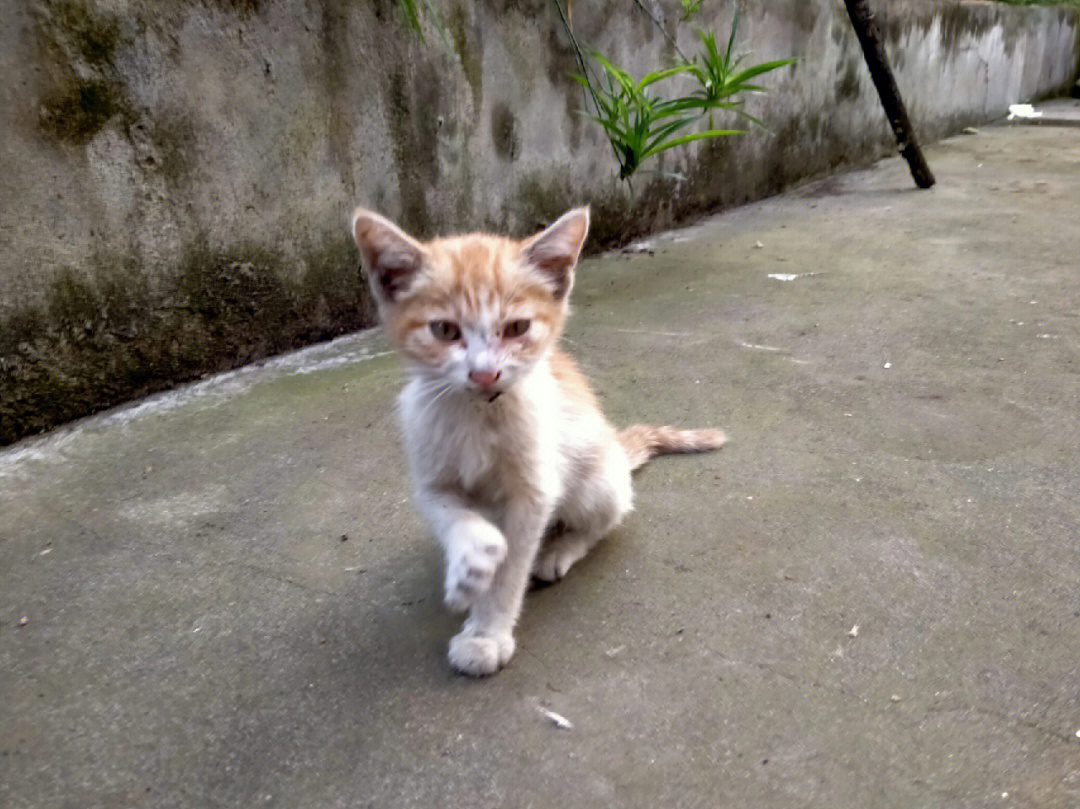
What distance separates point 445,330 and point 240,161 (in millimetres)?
1619

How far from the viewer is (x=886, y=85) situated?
5414 millimetres

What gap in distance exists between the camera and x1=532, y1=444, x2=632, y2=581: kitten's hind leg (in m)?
1.97

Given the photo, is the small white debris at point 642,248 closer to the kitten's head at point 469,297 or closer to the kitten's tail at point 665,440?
the kitten's tail at point 665,440

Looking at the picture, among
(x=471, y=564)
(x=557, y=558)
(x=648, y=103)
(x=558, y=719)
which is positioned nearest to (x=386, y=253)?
(x=471, y=564)

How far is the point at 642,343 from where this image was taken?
331 cm

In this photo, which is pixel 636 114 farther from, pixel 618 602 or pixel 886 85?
pixel 618 602

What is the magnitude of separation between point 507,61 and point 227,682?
2992 mm

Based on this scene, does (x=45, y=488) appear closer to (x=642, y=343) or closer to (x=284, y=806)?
(x=284, y=806)

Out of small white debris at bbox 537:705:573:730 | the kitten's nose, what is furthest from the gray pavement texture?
the kitten's nose

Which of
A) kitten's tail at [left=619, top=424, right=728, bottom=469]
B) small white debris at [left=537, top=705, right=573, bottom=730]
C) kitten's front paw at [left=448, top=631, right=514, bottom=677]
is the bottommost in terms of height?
small white debris at [left=537, top=705, right=573, bottom=730]

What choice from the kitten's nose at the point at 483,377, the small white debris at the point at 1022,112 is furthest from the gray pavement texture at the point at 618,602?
the small white debris at the point at 1022,112

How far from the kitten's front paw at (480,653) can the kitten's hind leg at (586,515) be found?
0.30 m

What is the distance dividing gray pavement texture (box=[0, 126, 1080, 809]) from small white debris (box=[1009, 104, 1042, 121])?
669 centimetres

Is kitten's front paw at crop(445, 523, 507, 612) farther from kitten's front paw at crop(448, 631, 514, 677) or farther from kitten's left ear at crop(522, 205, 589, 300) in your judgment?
kitten's left ear at crop(522, 205, 589, 300)
